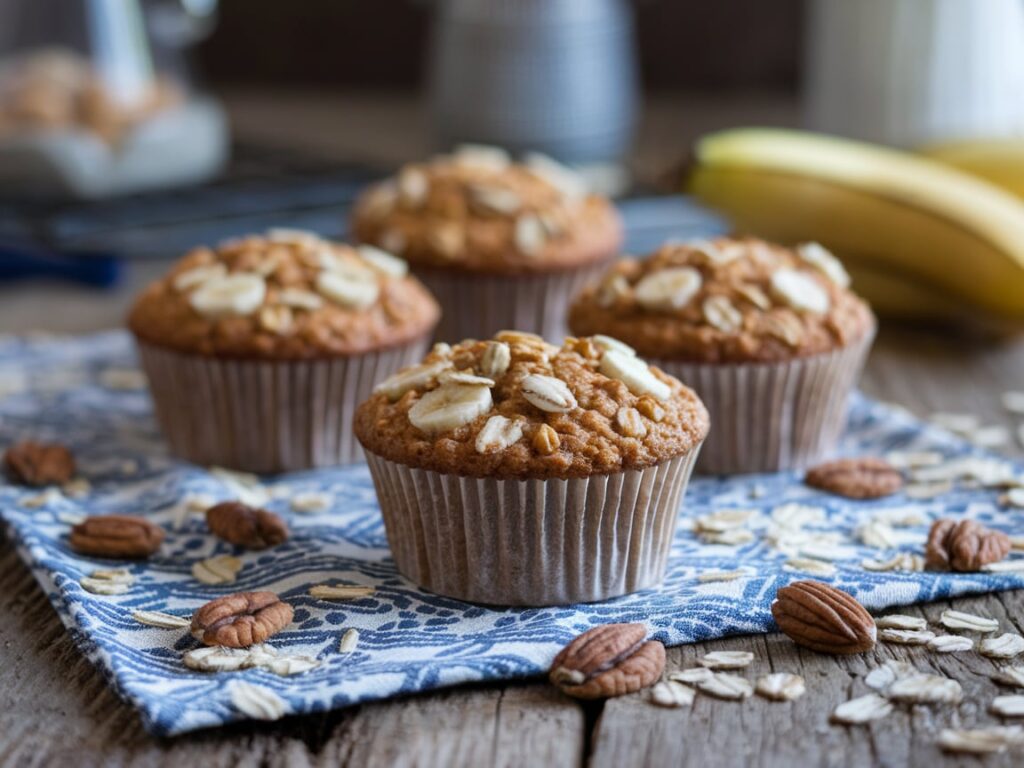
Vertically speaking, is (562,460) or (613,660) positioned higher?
(562,460)

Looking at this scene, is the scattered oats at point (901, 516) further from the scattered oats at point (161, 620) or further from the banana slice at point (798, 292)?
the scattered oats at point (161, 620)

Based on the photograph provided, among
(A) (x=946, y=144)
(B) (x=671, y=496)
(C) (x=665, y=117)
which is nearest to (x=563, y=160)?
(A) (x=946, y=144)

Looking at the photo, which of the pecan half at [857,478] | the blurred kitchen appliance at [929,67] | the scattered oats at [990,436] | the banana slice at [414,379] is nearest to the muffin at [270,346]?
the banana slice at [414,379]

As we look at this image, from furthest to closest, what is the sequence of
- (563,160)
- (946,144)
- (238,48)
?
1. (238,48)
2. (563,160)
3. (946,144)

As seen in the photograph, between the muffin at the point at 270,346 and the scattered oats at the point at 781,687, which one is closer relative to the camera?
the scattered oats at the point at 781,687

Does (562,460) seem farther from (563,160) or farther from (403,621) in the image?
(563,160)

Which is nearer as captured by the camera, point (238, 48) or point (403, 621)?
point (403, 621)

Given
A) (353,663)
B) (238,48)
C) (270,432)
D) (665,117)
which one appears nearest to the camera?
(353,663)
